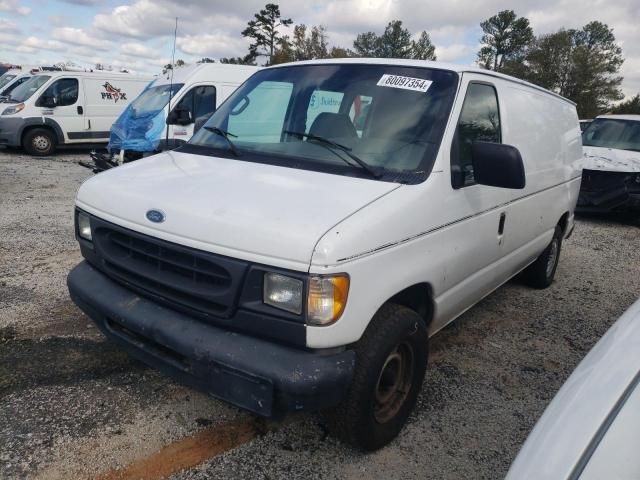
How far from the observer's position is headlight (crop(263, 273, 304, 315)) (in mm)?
2174

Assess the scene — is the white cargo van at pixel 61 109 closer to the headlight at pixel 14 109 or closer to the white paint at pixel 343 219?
the headlight at pixel 14 109

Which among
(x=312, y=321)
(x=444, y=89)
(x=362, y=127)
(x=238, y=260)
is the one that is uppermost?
(x=444, y=89)

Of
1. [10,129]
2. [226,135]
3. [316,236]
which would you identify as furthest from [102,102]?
[316,236]

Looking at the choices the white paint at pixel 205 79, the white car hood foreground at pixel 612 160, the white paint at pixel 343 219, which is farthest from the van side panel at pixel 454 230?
the white paint at pixel 205 79

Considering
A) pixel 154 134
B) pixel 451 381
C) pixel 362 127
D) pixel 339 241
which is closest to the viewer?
pixel 339 241

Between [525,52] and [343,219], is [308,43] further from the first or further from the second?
[343,219]

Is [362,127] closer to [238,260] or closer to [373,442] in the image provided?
[238,260]

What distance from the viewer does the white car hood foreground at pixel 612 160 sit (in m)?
8.79

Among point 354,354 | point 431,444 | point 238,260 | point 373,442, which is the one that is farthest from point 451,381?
point 238,260

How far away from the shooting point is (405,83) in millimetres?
3166

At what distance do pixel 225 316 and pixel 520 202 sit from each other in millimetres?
2629

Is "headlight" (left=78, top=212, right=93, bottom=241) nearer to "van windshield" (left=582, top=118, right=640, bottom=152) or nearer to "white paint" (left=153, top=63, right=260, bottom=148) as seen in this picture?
"white paint" (left=153, top=63, right=260, bottom=148)

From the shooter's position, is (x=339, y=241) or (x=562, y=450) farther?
(x=339, y=241)

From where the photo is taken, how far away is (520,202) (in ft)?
12.9
